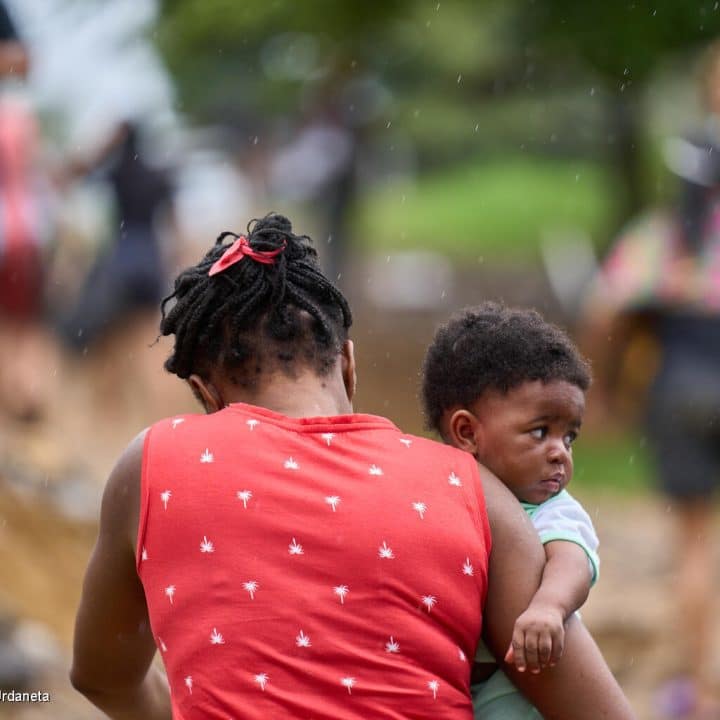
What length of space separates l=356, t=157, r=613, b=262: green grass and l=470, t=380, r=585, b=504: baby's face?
20.3 metres

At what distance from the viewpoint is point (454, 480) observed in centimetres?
228

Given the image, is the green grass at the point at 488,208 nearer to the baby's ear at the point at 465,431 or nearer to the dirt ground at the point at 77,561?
the dirt ground at the point at 77,561

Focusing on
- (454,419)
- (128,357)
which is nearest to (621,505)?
(128,357)

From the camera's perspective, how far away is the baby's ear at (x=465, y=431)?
2490mm

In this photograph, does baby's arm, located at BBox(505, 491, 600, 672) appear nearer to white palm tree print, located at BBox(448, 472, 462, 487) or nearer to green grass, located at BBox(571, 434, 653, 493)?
white palm tree print, located at BBox(448, 472, 462, 487)

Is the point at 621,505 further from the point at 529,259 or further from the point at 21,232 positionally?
the point at 529,259

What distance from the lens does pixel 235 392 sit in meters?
2.42

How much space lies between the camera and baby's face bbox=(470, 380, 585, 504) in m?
2.44

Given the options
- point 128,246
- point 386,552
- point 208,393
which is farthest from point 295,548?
point 128,246

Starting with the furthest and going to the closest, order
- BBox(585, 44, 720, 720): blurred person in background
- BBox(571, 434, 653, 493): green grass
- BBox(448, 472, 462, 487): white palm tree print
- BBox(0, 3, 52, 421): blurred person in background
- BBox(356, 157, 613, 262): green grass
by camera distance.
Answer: BBox(356, 157, 613, 262): green grass, BBox(571, 434, 653, 493): green grass, BBox(0, 3, 52, 421): blurred person in background, BBox(585, 44, 720, 720): blurred person in background, BBox(448, 472, 462, 487): white palm tree print

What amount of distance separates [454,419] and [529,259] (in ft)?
68.1

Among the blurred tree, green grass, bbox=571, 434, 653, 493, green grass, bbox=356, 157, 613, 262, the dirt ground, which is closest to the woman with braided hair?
the dirt ground

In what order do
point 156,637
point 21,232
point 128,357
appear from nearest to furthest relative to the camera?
point 156,637 < point 21,232 < point 128,357

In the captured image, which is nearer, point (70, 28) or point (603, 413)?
point (603, 413)
